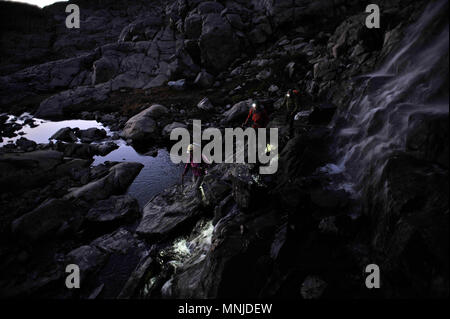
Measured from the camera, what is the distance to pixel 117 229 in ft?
33.0

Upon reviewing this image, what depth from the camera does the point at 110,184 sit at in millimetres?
12586

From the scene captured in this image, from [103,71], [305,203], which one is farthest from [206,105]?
[103,71]

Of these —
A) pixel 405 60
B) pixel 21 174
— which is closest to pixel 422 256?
pixel 405 60

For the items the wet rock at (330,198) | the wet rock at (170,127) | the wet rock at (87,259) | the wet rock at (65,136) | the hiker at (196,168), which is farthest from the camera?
the wet rock at (65,136)

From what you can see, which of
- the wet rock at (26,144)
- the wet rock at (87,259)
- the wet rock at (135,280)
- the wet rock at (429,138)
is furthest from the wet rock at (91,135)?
the wet rock at (429,138)

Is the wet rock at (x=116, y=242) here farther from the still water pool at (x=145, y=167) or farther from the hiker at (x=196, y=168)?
the hiker at (x=196, y=168)

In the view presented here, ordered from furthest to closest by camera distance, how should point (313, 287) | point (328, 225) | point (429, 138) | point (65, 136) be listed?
point (65, 136) → point (328, 225) → point (429, 138) → point (313, 287)

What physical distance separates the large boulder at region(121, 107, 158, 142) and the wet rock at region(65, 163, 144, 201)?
535 centimetres

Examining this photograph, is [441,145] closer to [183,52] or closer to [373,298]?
[373,298]

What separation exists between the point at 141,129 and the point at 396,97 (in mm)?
17639

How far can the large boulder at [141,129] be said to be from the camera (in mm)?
19234

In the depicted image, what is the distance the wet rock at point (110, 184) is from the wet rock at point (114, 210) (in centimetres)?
82

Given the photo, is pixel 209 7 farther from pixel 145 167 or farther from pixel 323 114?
pixel 323 114

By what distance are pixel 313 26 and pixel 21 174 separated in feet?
114
